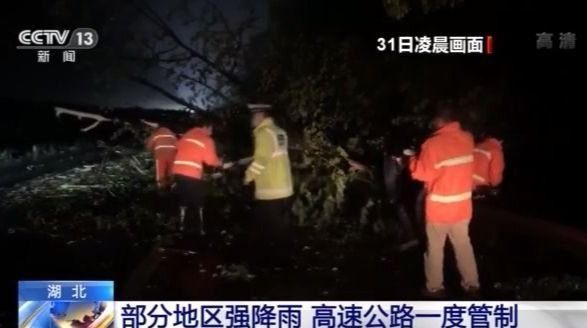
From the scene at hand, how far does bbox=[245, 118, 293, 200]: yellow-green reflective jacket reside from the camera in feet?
6.54

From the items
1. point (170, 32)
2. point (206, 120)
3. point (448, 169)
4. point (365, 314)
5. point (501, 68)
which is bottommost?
point (365, 314)

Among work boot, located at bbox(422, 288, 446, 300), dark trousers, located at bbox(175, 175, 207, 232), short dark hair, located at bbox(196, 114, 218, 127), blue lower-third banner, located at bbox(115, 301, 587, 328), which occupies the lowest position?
blue lower-third banner, located at bbox(115, 301, 587, 328)

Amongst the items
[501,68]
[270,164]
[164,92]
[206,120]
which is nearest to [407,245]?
[270,164]

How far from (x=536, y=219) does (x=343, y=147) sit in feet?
1.89

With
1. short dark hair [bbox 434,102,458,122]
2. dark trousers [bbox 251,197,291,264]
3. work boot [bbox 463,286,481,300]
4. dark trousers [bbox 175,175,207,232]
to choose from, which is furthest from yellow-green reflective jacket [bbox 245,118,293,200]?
work boot [bbox 463,286,481,300]

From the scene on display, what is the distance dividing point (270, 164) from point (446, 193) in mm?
501

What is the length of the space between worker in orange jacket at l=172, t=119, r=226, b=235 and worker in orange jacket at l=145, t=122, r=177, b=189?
0.02 meters

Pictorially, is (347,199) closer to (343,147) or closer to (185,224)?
(343,147)

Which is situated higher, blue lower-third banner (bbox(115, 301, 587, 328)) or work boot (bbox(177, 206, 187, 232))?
work boot (bbox(177, 206, 187, 232))

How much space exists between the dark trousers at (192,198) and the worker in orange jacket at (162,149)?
37 millimetres

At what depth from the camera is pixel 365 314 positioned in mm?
2033

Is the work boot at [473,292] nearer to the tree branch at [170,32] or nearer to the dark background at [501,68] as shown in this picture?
the dark background at [501,68]

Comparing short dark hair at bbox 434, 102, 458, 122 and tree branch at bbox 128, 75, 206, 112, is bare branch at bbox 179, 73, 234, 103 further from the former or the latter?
short dark hair at bbox 434, 102, 458, 122

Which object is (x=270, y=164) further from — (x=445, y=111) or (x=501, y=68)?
(x=501, y=68)
